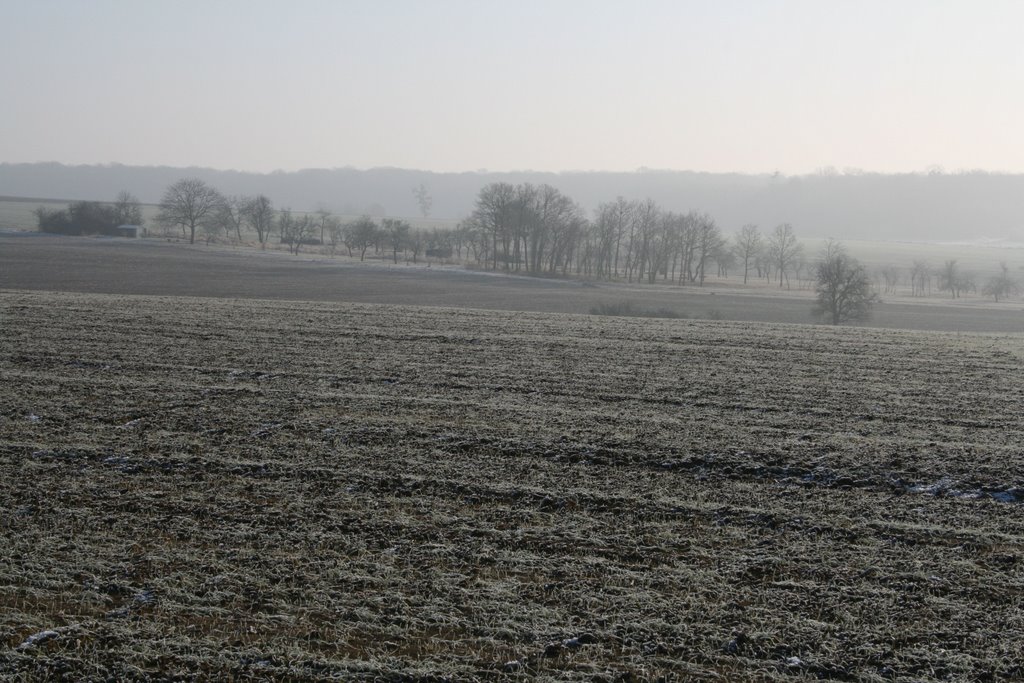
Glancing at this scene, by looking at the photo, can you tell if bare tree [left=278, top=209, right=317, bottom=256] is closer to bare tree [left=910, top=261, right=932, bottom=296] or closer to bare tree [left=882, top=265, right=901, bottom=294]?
bare tree [left=882, top=265, right=901, bottom=294]

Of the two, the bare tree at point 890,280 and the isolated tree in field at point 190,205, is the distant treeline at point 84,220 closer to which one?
the isolated tree in field at point 190,205

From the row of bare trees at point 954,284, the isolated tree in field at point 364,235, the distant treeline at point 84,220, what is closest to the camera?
the distant treeline at point 84,220

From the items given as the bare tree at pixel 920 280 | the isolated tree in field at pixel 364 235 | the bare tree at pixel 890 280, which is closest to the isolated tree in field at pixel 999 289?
the bare tree at pixel 920 280

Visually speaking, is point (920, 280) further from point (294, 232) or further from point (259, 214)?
point (259, 214)

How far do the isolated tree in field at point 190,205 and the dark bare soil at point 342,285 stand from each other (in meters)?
21.5

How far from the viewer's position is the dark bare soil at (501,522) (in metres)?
5.48

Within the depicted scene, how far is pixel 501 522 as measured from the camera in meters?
7.57

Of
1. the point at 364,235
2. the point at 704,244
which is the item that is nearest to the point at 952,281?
the point at 704,244

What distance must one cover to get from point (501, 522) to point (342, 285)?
5656cm

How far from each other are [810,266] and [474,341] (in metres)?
116

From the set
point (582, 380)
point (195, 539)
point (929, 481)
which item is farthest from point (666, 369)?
point (195, 539)

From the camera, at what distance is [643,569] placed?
6.63m

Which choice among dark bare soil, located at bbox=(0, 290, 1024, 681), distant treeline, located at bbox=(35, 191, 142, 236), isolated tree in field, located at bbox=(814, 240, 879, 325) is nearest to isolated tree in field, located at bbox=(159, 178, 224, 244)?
distant treeline, located at bbox=(35, 191, 142, 236)

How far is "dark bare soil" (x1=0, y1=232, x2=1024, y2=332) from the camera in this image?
167ft
